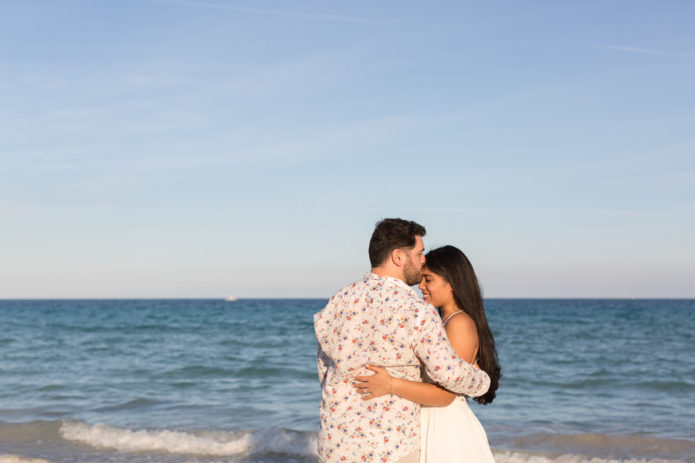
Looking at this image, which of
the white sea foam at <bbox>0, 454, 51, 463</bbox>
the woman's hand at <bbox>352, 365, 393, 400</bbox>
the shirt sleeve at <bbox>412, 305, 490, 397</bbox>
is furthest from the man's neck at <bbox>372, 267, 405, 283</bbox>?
the white sea foam at <bbox>0, 454, 51, 463</bbox>

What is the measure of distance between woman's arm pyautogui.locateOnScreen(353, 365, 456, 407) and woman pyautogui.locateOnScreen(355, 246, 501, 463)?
3 centimetres

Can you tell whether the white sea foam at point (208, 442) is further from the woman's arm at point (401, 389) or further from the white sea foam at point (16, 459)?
the woman's arm at point (401, 389)

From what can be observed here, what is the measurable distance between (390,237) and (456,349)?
794 millimetres

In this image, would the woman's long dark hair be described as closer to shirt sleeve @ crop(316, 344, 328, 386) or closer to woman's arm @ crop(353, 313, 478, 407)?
woman's arm @ crop(353, 313, 478, 407)

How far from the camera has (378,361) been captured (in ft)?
10.5

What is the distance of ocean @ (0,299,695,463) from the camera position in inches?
320

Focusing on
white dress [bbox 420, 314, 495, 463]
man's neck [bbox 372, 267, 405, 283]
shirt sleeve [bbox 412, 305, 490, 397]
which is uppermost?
man's neck [bbox 372, 267, 405, 283]

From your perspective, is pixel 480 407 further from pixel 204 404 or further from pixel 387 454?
pixel 387 454

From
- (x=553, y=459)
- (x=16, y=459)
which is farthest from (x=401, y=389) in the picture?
(x=16, y=459)

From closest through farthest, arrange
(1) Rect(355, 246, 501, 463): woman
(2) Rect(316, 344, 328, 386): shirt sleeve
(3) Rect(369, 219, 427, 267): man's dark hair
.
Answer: (3) Rect(369, 219, 427, 267): man's dark hair → (2) Rect(316, 344, 328, 386): shirt sleeve → (1) Rect(355, 246, 501, 463): woman

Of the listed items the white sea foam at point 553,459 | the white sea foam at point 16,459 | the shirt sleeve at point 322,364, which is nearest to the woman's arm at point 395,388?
the shirt sleeve at point 322,364

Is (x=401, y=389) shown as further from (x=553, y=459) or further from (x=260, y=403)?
(x=260, y=403)

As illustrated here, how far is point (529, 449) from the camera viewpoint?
8047 mm

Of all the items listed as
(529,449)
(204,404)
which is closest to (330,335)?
(529,449)
